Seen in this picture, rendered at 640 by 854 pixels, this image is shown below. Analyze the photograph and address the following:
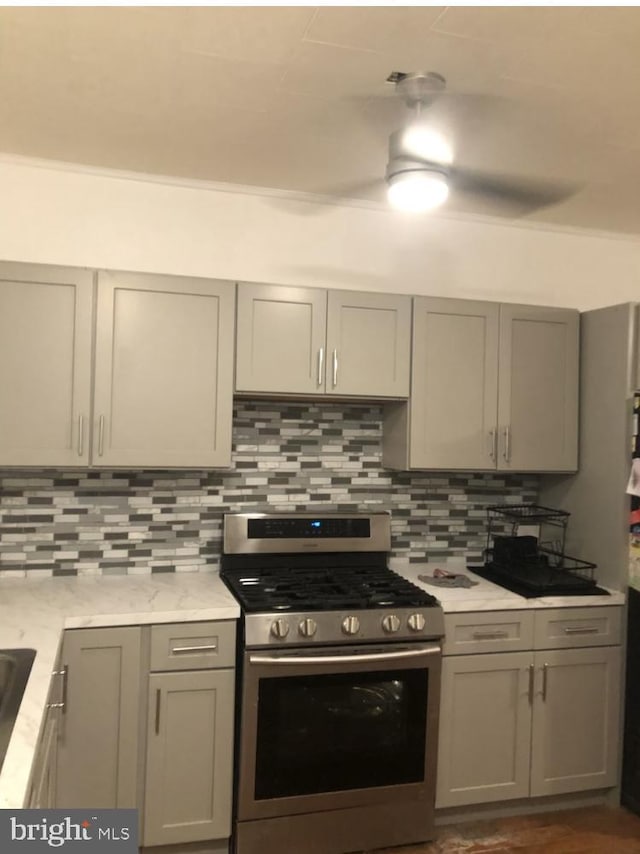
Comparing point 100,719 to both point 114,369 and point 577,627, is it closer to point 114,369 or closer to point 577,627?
point 114,369

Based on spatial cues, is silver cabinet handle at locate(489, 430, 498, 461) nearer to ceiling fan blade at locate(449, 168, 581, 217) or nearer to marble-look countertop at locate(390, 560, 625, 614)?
marble-look countertop at locate(390, 560, 625, 614)

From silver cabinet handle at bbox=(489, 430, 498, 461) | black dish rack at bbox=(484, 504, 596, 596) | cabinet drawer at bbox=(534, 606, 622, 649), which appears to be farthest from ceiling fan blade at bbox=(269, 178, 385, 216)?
cabinet drawer at bbox=(534, 606, 622, 649)

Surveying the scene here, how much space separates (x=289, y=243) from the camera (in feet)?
9.85

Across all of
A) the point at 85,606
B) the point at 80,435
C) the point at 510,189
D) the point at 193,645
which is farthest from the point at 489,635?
the point at 510,189

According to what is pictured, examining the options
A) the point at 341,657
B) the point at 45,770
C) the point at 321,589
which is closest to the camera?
the point at 45,770

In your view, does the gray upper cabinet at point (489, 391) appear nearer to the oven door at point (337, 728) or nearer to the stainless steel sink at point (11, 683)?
the oven door at point (337, 728)

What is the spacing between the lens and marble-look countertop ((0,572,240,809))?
74.2 inches

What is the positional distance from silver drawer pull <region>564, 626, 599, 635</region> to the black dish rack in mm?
142

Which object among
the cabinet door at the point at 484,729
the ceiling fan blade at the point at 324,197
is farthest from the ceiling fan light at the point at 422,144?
the cabinet door at the point at 484,729

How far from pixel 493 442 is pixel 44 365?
1.88 m

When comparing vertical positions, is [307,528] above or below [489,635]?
above

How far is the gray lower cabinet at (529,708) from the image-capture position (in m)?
2.60

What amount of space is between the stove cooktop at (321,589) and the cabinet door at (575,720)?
0.64 m

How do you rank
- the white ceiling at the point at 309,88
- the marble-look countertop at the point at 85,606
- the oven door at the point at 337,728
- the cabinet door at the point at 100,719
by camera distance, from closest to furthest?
1. the white ceiling at the point at 309,88
2. the marble-look countertop at the point at 85,606
3. the cabinet door at the point at 100,719
4. the oven door at the point at 337,728
